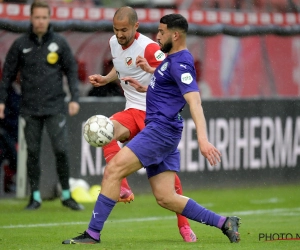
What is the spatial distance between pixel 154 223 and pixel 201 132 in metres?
3.49

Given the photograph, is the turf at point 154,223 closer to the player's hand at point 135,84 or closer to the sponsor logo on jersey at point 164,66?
the player's hand at point 135,84

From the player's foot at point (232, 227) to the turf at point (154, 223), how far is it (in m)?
0.08

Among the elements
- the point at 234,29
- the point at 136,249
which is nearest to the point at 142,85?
the point at 136,249

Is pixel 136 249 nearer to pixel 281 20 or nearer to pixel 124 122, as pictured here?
pixel 124 122

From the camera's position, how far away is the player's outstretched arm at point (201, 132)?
313 inches

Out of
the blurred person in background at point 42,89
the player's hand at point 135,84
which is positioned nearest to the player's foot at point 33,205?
the blurred person in background at point 42,89

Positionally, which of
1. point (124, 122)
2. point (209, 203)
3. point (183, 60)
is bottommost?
point (209, 203)

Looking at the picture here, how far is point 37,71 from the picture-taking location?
12.5m

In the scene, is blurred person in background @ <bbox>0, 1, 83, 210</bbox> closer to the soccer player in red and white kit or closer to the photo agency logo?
the soccer player in red and white kit

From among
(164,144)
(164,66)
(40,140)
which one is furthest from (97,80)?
(40,140)

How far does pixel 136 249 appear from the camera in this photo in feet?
27.4

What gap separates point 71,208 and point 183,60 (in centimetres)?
466

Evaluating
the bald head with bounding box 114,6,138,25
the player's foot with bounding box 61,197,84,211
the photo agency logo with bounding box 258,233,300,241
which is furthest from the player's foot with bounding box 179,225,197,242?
the player's foot with bounding box 61,197,84,211

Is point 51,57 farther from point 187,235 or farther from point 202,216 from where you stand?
point 202,216
